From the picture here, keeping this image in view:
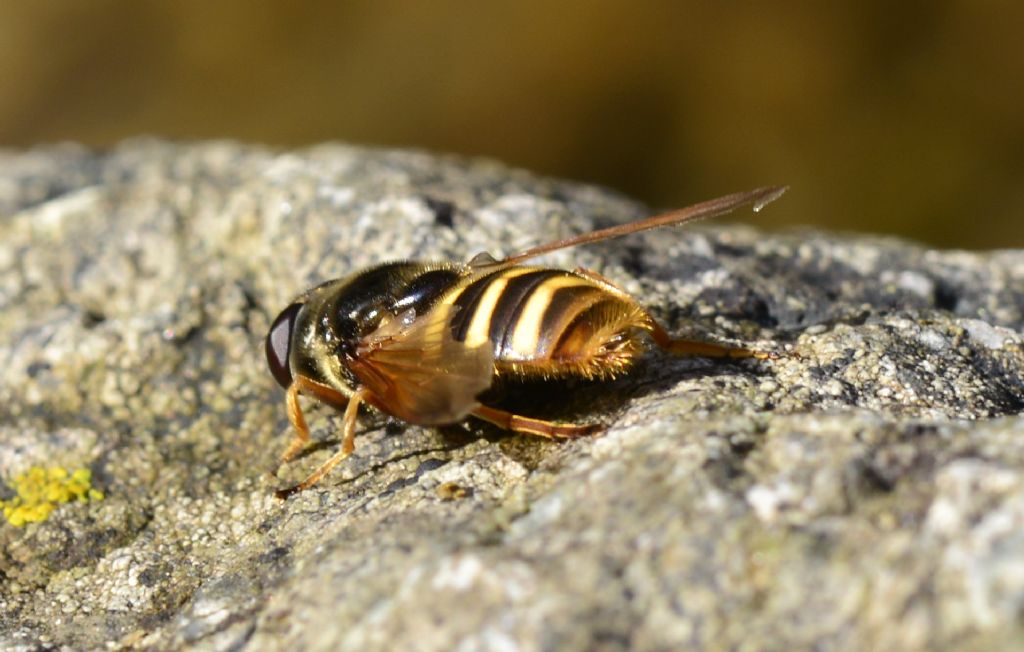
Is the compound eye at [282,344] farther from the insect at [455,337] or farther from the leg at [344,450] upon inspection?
the leg at [344,450]

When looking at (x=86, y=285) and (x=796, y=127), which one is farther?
(x=796, y=127)

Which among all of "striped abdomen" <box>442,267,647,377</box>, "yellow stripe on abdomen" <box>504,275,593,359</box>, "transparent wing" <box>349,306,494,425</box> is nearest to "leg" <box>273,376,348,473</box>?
"transparent wing" <box>349,306,494,425</box>

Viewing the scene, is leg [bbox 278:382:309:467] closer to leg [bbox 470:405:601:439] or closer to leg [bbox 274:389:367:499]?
leg [bbox 274:389:367:499]

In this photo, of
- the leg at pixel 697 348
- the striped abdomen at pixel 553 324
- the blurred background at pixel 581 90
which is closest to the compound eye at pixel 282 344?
the striped abdomen at pixel 553 324

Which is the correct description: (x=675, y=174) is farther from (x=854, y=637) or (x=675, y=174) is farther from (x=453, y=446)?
(x=854, y=637)

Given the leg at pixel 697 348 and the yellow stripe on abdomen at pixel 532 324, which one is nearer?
the yellow stripe on abdomen at pixel 532 324

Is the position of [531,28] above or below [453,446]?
above

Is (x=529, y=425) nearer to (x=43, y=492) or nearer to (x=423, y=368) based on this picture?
(x=423, y=368)

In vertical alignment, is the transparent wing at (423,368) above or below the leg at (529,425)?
above

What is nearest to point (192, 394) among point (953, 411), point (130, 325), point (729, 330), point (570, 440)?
point (130, 325)

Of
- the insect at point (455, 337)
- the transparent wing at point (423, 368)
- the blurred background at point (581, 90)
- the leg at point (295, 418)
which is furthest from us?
the blurred background at point (581, 90)
